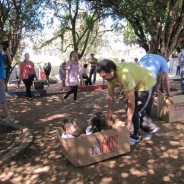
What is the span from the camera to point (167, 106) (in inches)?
248

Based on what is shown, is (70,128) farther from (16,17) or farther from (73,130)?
(16,17)

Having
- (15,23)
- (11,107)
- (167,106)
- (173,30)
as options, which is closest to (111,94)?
(167,106)

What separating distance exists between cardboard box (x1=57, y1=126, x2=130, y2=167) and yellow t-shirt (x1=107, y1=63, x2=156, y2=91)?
0.64 m

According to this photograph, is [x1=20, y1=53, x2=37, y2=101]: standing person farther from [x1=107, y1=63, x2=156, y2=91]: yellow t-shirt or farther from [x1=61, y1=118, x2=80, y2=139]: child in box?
[x1=107, y1=63, x2=156, y2=91]: yellow t-shirt

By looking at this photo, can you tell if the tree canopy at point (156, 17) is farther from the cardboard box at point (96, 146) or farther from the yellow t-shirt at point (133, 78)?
the cardboard box at point (96, 146)

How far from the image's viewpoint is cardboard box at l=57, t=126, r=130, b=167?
4.19 metres

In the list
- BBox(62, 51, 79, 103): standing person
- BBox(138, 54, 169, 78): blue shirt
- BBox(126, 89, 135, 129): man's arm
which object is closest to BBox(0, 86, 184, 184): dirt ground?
BBox(126, 89, 135, 129): man's arm

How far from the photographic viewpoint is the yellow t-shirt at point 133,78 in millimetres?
4227

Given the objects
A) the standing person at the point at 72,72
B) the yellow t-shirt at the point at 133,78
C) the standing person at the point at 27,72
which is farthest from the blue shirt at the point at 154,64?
the standing person at the point at 27,72

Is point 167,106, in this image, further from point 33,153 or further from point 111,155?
point 33,153

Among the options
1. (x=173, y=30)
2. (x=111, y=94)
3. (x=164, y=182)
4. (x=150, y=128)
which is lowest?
(x=164, y=182)

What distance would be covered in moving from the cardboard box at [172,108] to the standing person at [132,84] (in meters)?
1.30

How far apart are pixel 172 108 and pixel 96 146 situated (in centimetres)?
252

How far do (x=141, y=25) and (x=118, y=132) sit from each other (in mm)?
6959
